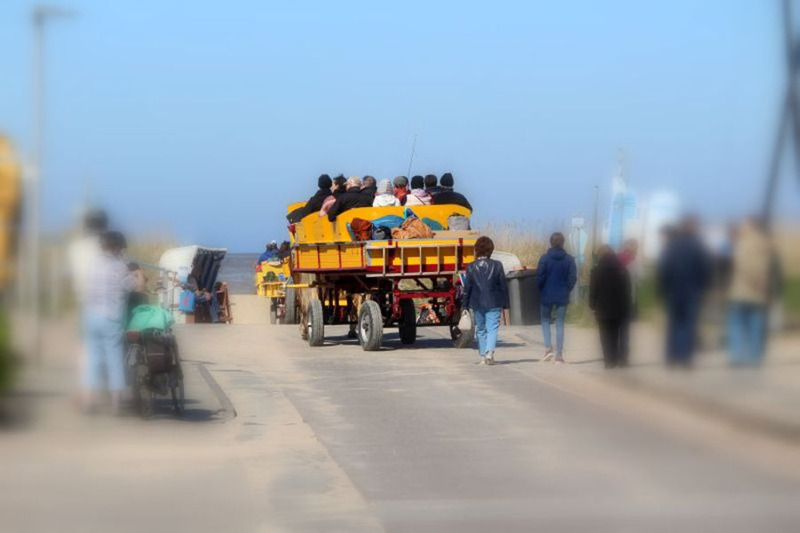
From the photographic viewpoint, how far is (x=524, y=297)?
29.9m

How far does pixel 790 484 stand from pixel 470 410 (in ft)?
17.9

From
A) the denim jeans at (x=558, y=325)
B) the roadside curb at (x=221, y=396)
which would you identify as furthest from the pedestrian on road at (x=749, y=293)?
the denim jeans at (x=558, y=325)

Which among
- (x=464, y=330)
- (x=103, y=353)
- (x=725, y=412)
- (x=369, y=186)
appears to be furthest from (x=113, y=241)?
(x=369, y=186)

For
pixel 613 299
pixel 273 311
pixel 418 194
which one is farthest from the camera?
pixel 273 311

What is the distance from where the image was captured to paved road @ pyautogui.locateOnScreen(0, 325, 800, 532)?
9117mm

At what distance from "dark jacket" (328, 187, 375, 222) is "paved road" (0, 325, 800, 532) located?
805 centimetres

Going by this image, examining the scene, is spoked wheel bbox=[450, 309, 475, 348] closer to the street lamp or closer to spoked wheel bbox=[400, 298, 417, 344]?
spoked wheel bbox=[400, 298, 417, 344]

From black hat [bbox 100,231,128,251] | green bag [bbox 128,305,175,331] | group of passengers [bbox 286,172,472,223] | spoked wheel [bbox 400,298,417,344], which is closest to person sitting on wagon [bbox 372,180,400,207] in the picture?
group of passengers [bbox 286,172,472,223]

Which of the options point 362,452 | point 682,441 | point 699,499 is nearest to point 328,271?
point 362,452

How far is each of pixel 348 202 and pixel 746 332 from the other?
15.9m

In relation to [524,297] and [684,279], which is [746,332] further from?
[524,297]

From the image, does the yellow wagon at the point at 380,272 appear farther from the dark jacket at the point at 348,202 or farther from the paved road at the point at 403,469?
the paved road at the point at 403,469

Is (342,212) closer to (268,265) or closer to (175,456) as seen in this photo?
(175,456)

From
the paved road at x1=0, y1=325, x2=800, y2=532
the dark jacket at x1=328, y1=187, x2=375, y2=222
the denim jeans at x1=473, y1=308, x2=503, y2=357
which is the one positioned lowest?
the paved road at x1=0, y1=325, x2=800, y2=532
